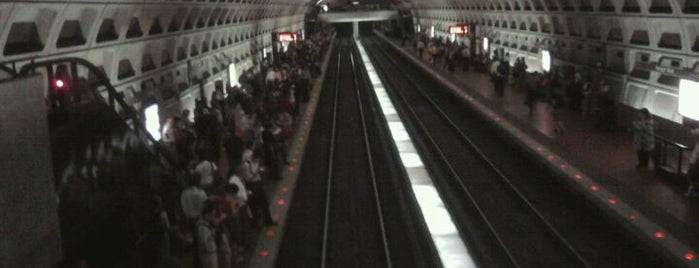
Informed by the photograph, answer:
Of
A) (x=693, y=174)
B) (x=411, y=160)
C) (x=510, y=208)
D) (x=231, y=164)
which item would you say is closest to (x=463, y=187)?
(x=510, y=208)

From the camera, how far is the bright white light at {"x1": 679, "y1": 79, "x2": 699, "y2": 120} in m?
13.7

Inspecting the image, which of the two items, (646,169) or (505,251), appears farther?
(646,169)

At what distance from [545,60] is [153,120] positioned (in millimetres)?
14951

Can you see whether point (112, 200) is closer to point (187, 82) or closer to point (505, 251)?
point (505, 251)

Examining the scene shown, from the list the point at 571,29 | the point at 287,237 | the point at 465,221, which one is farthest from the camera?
the point at 571,29

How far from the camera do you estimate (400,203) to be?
15.0 meters

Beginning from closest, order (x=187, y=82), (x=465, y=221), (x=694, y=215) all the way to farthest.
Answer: (x=694, y=215) < (x=465, y=221) < (x=187, y=82)

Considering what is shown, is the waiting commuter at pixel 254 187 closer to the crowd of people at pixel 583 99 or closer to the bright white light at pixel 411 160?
the crowd of people at pixel 583 99

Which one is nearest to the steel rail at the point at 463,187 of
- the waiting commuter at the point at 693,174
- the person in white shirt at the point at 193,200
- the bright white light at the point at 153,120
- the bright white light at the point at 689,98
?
the waiting commuter at the point at 693,174

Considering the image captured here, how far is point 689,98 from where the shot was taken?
13.9m

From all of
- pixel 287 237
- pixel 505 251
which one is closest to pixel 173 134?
pixel 287 237

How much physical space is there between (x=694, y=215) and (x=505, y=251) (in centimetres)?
281

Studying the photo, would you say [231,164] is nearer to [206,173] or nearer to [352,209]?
[206,173]

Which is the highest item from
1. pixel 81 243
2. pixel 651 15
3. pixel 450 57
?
pixel 651 15
